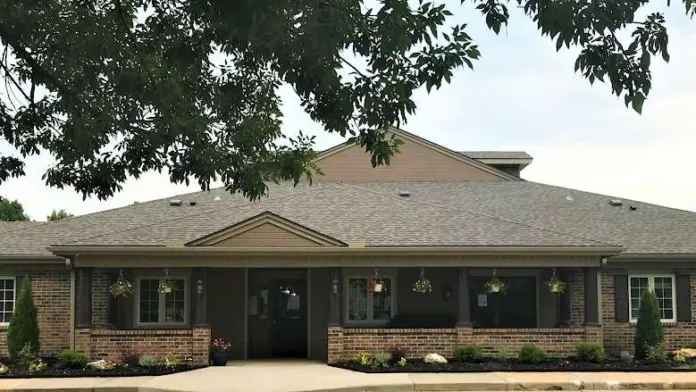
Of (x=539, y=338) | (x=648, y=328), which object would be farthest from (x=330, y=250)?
(x=648, y=328)

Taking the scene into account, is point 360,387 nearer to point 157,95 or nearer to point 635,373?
point 635,373

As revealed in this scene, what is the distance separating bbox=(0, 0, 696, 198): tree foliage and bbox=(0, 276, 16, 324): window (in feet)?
31.7

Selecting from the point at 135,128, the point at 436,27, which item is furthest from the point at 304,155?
the point at 436,27

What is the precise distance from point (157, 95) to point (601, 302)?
45.7 feet

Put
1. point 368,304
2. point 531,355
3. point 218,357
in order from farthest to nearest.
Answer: point 368,304, point 218,357, point 531,355

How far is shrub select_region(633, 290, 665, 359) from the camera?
17797 mm

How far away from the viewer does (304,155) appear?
11672mm

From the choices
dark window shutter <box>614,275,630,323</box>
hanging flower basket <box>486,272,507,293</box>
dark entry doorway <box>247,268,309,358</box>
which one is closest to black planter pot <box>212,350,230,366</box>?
dark entry doorway <box>247,268,309,358</box>

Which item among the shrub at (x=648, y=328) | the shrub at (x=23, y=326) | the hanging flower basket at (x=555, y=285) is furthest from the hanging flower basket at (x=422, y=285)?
the shrub at (x=23, y=326)

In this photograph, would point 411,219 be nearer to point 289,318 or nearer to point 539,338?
point 289,318

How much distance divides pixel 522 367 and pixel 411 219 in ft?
16.4

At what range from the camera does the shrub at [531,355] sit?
1711 cm

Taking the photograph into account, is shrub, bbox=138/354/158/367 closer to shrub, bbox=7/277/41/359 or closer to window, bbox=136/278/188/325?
window, bbox=136/278/188/325

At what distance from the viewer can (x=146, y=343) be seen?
57.8ft
